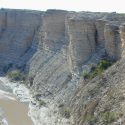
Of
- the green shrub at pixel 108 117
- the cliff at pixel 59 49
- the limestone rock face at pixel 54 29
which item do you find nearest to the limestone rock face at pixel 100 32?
the cliff at pixel 59 49

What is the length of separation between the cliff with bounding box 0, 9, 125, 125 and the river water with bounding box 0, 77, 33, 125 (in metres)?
1.13

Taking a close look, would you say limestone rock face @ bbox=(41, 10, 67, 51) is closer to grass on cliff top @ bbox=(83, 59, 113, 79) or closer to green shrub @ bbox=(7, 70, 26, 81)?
green shrub @ bbox=(7, 70, 26, 81)

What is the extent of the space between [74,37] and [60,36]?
32.5 feet

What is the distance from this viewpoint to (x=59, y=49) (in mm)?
46781

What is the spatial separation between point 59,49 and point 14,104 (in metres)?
8.17

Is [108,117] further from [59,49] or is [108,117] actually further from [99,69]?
[59,49]

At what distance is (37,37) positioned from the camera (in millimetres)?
57844

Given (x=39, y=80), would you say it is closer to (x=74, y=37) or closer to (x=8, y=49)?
(x=74, y=37)

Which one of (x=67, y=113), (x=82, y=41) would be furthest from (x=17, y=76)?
(x=67, y=113)

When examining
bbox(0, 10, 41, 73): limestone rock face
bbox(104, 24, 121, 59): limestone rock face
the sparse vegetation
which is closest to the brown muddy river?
the sparse vegetation

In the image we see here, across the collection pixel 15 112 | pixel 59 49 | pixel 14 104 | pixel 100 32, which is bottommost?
pixel 14 104

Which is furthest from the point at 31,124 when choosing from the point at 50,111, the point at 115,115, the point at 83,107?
the point at 115,115

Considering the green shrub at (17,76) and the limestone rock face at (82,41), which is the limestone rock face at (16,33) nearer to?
the green shrub at (17,76)

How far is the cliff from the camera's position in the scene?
1359 inches
